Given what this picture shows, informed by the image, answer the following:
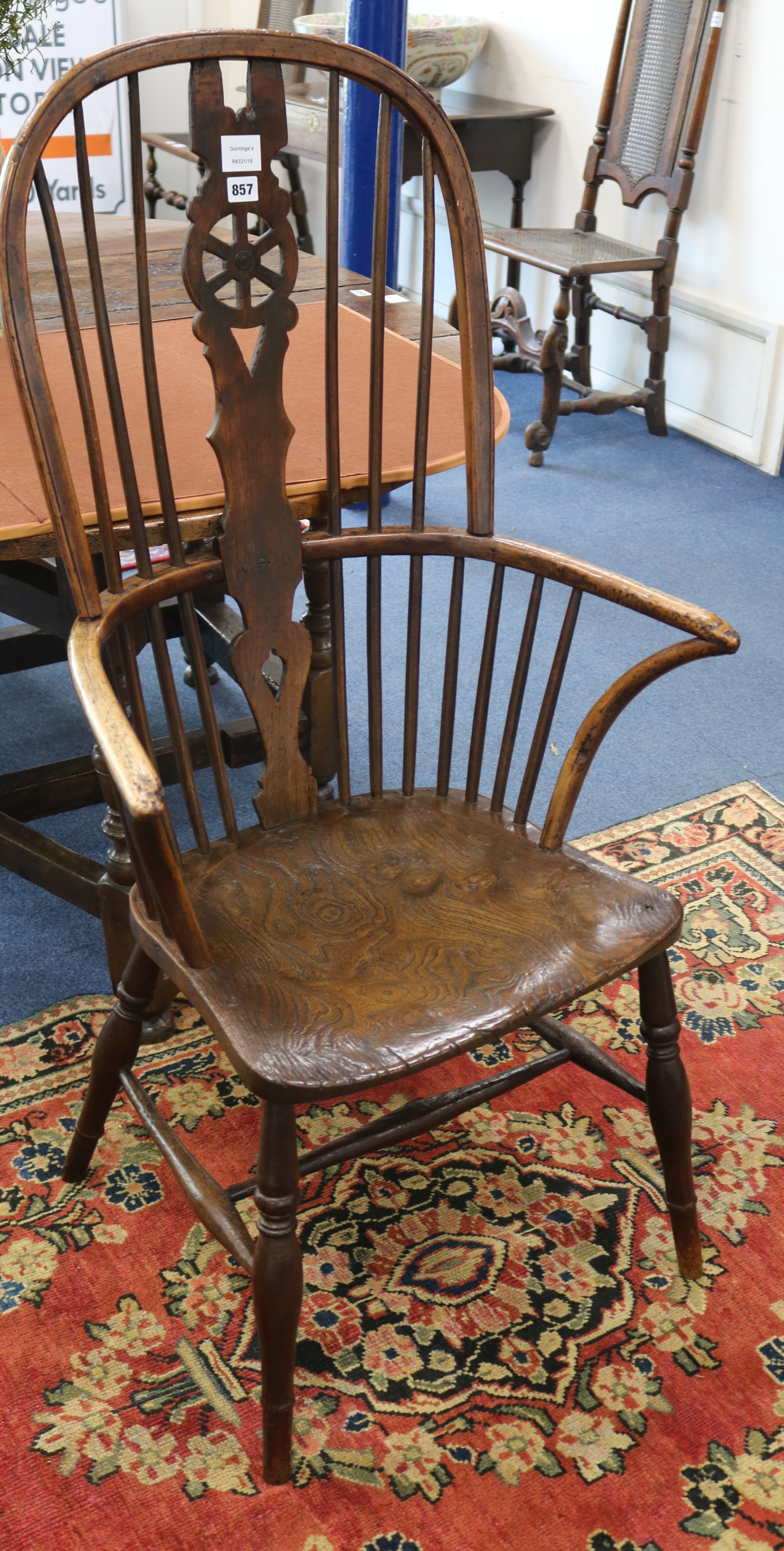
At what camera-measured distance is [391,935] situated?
127 centimetres

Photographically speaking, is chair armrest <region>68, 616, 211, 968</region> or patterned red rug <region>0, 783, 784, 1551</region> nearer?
chair armrest <region>68, 616, 211, 968</region>

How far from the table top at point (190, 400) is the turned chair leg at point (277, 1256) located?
2.22ft

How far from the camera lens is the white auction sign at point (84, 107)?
4.76 m

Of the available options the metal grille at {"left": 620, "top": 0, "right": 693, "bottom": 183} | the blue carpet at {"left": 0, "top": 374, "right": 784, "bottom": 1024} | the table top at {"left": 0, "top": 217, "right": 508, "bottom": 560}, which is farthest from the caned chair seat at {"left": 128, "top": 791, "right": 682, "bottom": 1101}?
the metal grille at {"left": 620, "top": 0, "right": 693, "bottom": 183}

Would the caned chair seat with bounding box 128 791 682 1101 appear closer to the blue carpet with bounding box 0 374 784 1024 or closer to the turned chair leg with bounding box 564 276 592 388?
the blue carpet with bounding box 0 374 784 1024

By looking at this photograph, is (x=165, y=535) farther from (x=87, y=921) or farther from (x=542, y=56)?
(x=542, y=56)

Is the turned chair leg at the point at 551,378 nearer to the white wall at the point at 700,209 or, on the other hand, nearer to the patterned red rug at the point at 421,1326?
the white wall at the point at 700,209

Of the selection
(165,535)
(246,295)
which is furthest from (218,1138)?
(246,295)

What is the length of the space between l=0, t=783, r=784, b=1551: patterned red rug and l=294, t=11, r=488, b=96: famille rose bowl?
3592 mm

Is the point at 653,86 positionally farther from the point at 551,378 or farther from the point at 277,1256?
the point at 277,1256

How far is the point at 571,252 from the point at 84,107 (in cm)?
237

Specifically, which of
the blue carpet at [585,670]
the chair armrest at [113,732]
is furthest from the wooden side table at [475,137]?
the chair armrest at [113,732]

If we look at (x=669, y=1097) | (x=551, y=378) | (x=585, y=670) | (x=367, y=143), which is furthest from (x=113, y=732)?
(x=551, y=378)

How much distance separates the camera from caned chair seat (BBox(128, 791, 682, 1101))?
3.63ft
